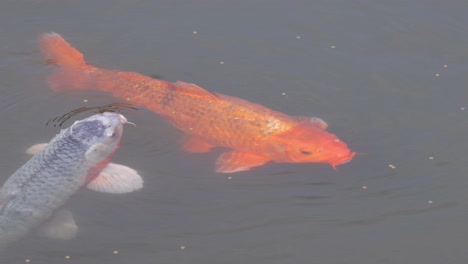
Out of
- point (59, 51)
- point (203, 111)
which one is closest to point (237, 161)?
point (203, 111)

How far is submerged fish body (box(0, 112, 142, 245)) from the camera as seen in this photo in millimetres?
5555

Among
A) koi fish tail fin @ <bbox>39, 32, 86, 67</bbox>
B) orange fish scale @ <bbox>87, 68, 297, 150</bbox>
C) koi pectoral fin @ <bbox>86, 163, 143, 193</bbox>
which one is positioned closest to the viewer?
koi pectoral fin @ <bbox>86, 163, 143, 193</bbox>

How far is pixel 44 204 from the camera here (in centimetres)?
564

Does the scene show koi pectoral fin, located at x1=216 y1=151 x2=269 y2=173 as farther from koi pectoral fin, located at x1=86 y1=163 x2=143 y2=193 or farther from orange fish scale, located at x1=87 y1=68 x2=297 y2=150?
koi pectoral fin, located at x1=86 y1=163 x2=143 y2=193

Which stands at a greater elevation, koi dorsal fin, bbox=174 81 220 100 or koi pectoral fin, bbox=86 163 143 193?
koi dorsal fin, bbox=174 81 220 100

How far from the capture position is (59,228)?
5.64m

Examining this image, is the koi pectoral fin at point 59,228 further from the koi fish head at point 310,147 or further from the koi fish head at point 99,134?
the koi fish head at point 310,147

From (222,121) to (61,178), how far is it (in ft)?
5.06

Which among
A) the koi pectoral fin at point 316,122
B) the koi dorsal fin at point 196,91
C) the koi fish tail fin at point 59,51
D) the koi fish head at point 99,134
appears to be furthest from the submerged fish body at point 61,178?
the koi pectoral fin at point 316,122

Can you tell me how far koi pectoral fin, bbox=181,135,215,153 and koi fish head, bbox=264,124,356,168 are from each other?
1.91 ft

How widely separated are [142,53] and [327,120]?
208 centimetres

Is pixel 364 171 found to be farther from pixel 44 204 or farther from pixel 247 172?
pixel 44 204

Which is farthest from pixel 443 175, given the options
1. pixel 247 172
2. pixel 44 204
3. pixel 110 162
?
pixel 44 204

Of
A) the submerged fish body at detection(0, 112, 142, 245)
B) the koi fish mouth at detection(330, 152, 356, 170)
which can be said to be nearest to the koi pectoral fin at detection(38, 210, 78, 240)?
the submerged fish body at detection(0, 112, 142, 245)
